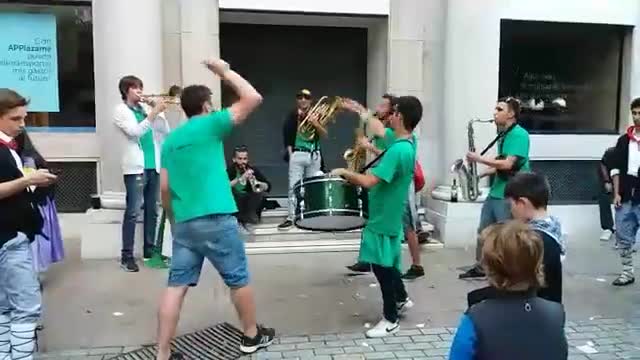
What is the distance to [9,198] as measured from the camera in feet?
11.9

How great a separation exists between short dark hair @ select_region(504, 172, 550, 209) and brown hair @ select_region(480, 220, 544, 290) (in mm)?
871

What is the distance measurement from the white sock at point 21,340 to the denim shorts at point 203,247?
2.79 feet

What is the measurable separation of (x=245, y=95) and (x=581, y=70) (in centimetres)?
629

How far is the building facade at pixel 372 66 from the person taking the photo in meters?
7.68

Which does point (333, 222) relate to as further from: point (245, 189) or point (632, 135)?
point (632, 135)

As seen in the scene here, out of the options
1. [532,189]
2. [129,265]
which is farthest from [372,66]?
[532,189]

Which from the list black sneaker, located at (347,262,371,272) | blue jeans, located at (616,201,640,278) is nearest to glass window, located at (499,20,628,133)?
blue jeans, located at (616,201,640,278)

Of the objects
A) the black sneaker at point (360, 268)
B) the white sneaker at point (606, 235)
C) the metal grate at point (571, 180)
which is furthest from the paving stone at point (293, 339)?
the white sneaker at point (606, 235)

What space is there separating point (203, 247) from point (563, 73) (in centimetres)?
637

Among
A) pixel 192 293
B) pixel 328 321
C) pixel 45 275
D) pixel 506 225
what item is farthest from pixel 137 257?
pixel 506 225

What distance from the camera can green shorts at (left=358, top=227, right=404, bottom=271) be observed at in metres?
4.83

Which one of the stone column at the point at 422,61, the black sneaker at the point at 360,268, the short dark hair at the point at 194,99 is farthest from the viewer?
the stone column at the point at 422,61

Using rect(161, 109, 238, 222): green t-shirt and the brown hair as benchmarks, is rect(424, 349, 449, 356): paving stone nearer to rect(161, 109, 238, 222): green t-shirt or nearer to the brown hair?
rect(161, 109, 238, 222): green t-shirt

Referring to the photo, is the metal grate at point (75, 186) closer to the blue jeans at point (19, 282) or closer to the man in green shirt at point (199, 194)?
the man in green shirt at point (199, 194)
